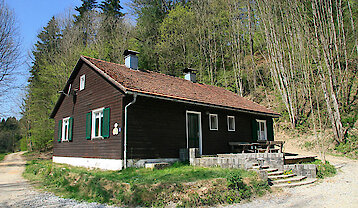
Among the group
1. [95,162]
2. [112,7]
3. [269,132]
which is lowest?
[95,162]

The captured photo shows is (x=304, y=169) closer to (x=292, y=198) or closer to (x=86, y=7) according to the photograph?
(x=292, y=198)

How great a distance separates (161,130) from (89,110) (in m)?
4.15

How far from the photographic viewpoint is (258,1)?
66.0 feet

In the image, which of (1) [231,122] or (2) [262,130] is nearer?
(1) [231,122]

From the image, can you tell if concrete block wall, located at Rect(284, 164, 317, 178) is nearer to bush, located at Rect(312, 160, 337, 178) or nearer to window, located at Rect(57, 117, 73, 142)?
bush, located at Rect(312, 160, 337, 178)

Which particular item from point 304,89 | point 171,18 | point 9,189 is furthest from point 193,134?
point 171,18

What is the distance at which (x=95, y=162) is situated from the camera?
11.0 m

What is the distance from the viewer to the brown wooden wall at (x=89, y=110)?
999 cm

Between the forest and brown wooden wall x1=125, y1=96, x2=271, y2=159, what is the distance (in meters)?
9.52

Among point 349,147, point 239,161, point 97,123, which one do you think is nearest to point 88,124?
point 97,123

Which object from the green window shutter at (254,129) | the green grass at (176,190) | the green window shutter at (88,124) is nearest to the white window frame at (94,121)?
the green window shutter at (88,124)

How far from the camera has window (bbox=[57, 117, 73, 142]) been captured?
45.1 feet

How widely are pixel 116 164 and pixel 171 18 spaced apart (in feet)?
67.4

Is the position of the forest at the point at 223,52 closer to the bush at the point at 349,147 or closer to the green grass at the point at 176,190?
the bush at the point at 349,147
